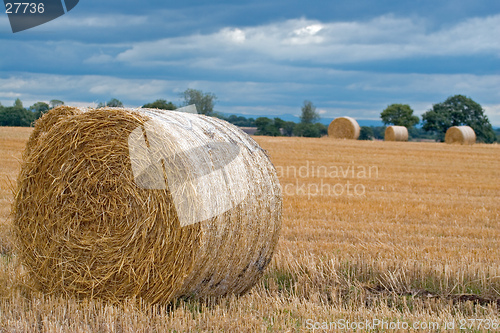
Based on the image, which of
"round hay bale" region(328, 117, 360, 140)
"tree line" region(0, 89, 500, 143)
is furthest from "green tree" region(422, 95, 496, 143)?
"round hay bale" region(328, 117, 360, 140)

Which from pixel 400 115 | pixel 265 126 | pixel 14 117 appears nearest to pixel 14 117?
pixel 14 117

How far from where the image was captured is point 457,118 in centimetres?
5512

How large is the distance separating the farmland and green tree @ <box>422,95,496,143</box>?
145 feet

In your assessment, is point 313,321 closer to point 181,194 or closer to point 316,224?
point 181,194

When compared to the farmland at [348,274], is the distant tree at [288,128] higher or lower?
higher

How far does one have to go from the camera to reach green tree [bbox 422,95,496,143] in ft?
177

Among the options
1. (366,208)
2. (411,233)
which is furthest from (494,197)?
(411,233)

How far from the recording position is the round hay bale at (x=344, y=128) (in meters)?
30.2

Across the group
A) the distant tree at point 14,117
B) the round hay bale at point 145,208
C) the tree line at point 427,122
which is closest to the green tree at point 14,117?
the distant tree at point 14,117

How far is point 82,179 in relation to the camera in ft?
16.3

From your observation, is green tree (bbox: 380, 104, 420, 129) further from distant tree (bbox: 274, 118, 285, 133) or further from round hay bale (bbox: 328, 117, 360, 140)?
round hay bale (bbox: 328, 117, 360, 140)

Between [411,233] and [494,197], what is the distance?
4530mm

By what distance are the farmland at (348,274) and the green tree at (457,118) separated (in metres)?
44.2

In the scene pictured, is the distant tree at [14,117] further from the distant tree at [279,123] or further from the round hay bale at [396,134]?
the round hay bale at [396,134]
